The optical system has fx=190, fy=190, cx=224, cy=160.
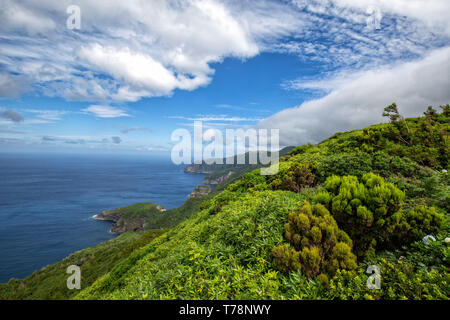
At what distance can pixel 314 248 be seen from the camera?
379 cm

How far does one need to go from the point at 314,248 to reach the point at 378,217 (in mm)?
2173

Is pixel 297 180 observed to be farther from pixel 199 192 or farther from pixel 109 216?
pixel 199 192

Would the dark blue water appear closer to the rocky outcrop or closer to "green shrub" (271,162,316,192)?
the rocky outcrop

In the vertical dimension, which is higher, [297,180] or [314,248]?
[297,180]

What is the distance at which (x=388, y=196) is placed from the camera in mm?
4688

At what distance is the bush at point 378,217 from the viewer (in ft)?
14.5

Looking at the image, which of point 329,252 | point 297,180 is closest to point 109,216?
point 297,180

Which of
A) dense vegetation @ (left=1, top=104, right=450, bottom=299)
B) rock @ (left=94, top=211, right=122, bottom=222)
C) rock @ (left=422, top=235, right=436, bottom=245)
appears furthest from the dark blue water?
rock @ (left=422, top=235, right=436, bottom=245)

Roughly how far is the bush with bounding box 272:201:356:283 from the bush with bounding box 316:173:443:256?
72cm

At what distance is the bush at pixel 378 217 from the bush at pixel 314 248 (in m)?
0.72

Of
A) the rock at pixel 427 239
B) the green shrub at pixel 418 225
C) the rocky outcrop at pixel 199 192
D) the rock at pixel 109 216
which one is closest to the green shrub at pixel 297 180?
the green shrub at pixel 418 225

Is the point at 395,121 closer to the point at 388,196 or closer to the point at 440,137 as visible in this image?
the point at 440,137

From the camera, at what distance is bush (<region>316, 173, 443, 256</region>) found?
441 centimetres
